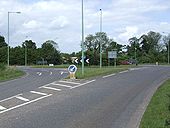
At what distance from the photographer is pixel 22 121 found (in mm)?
11930

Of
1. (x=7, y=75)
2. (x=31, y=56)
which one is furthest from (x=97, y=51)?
(x=7, y=75)

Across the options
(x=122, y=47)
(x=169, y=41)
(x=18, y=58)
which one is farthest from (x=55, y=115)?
(x=122, y=47)

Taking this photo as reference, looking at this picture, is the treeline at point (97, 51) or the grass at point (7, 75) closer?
the grass at point (7, 75)

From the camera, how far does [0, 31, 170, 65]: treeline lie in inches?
4833

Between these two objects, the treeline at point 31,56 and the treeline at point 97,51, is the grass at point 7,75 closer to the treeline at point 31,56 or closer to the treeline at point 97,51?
the treeline at point 97,51

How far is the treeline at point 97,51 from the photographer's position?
403 ft

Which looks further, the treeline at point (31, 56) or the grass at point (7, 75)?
the treeline at point (31, 56)

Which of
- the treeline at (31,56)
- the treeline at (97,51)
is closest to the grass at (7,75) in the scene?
the treeline at (97,51)

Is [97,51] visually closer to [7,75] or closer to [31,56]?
[31,56]

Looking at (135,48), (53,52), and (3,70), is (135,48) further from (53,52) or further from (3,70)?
(3,70)

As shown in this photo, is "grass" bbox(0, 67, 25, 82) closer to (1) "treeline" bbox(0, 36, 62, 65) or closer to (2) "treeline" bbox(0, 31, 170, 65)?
(2) "treeline" bbox(0, 31, 170, 65)

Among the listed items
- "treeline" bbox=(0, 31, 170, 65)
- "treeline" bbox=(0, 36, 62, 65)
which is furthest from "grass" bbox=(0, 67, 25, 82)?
"treeline" bbox=(0, 36, 62, 65)

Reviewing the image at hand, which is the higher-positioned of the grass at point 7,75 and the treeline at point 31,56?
the treeline at point 31,56

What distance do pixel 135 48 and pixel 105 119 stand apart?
160 m
